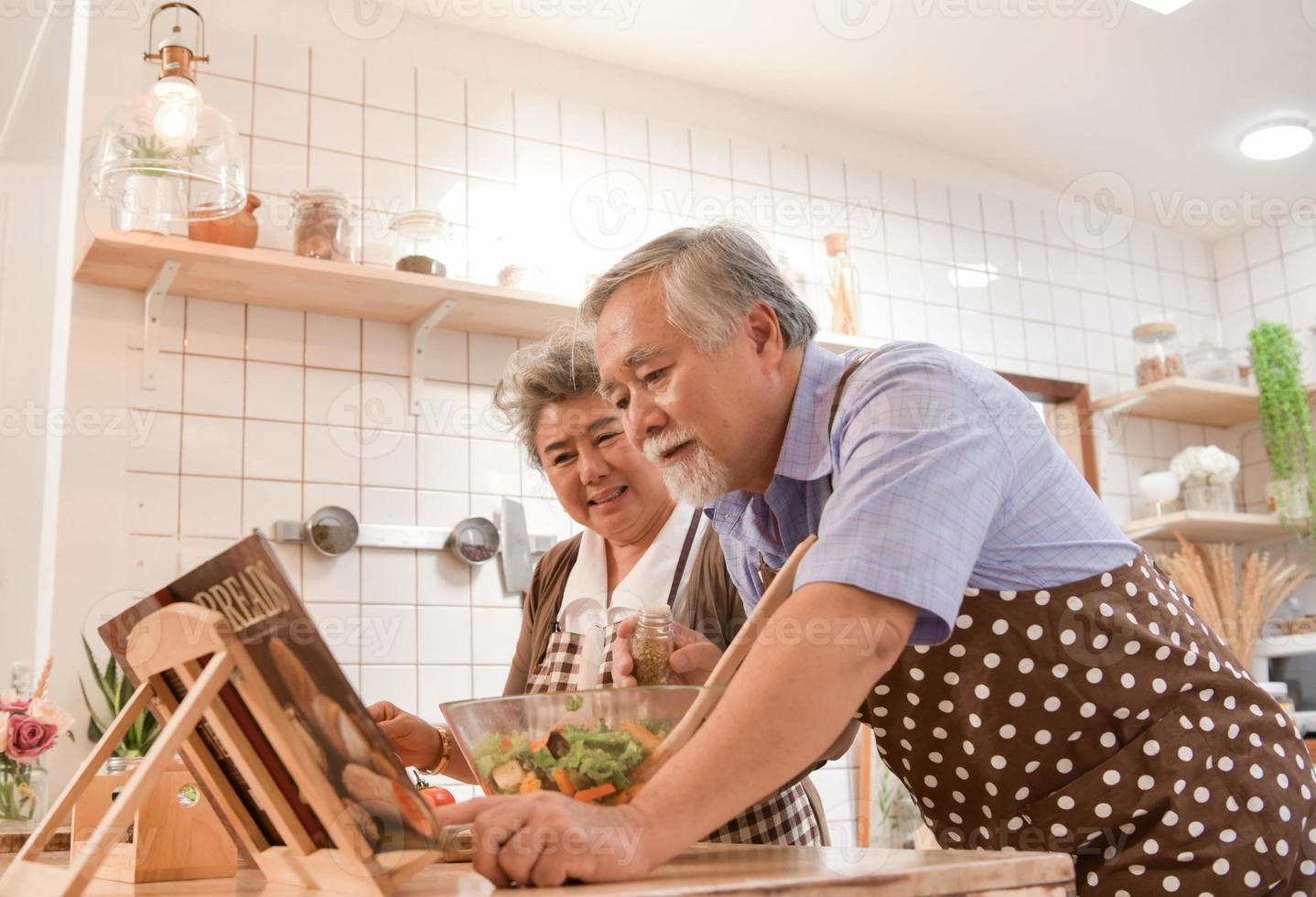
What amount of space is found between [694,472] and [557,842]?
1.98 ft

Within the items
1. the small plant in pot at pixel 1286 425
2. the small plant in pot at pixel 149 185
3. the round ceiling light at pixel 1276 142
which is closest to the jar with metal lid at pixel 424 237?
the small plant in pot at pixel 149 185

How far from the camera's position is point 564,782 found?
0.91m

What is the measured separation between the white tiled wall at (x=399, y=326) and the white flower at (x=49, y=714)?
44 centimetres

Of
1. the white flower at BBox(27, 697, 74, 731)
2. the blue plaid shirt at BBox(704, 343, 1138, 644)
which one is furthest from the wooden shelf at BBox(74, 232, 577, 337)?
the blue plaid shirt at BBox(704, 343, 1138, 644)

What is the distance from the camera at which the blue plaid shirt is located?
2.99 feet

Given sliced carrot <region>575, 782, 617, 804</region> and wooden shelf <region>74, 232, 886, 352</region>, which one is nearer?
sliced carrot <region>575, 782, 617, 804</region>

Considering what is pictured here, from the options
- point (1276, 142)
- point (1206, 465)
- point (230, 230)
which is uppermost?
point (1276, 142)

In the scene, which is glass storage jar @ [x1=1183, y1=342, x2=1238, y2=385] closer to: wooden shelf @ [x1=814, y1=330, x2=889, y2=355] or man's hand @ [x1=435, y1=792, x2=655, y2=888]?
wooden shelf @ [x1=814, y1=330, x2=889, y2=355]

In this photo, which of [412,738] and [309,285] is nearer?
[412,738]

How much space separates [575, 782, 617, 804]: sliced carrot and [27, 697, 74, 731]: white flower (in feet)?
4.73

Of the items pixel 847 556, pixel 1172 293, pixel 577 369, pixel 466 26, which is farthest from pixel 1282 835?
pixel 1172 293

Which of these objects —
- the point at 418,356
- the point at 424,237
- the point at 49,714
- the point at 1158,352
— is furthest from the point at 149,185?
the point at 1158,352

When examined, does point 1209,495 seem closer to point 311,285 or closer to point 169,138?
point 311,285

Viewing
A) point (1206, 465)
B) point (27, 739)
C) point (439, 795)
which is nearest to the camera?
point (439, 795)
